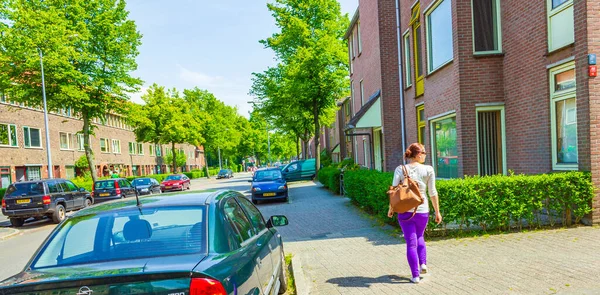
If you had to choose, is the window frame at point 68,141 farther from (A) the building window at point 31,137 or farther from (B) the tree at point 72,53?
(B) the tree at point 72,53

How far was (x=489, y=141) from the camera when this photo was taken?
9320 millimetres

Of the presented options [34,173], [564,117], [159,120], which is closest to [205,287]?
[564,117]

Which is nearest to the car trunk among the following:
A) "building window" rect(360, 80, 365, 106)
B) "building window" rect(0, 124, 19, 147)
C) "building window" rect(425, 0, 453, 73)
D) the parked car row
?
"building window" rect(425, 0, 453, 73)

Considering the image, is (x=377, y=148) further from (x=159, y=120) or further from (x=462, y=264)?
(x=159, y=120)

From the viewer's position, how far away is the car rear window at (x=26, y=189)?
1377 cm

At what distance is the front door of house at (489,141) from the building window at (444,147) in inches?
26.1

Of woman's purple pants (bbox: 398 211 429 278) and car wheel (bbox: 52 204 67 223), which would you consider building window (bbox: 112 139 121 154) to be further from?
woman's purple pants (bbox: 398 211 429 278)

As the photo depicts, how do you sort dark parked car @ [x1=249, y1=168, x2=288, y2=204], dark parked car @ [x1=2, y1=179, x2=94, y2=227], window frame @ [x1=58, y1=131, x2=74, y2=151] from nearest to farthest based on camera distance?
dark parked car @ [x1=2, y1=179, x2=94, y2=227], dark parked car @ [x1=249, y1=168, x2=288, y2=204], window frame @ [x1=58, y1=131, x2=74, y2=151]

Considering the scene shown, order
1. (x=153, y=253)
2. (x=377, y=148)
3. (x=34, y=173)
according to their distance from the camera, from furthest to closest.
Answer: (x=34, y=173), (x=377, y=148), (x=153, y=253)

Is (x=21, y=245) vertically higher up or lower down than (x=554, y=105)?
lower down

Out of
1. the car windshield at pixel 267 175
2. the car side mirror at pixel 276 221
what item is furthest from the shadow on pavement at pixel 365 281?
the car windshield at pixel 267 175

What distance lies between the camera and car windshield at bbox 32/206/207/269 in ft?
9.32

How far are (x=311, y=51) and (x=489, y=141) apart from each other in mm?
16853

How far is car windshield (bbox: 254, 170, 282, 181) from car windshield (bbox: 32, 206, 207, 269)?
47.2 feet
